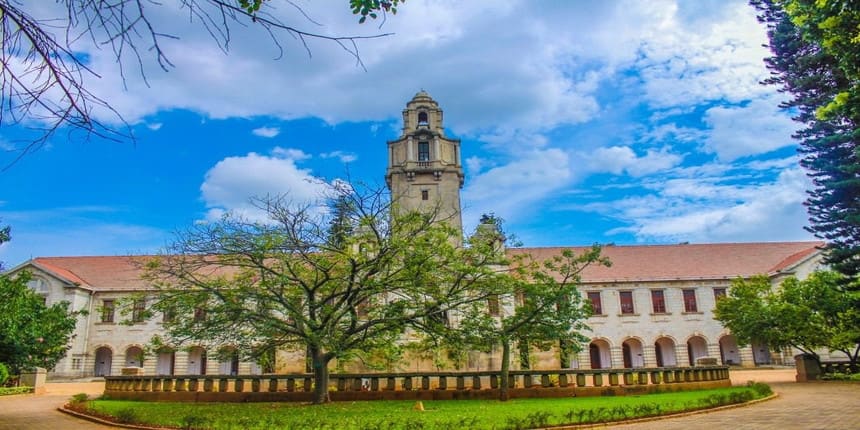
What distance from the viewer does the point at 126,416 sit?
11766mm

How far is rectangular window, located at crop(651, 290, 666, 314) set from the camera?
39.0 m

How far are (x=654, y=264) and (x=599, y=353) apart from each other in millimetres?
7604

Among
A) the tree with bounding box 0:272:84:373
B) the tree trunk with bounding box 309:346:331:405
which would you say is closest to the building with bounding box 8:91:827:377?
the tree with bounding box 0:272:84:373

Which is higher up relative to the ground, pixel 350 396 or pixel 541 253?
pixel 541 253

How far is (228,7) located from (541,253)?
40.4 m

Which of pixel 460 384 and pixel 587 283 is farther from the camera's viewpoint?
pixel 587 283

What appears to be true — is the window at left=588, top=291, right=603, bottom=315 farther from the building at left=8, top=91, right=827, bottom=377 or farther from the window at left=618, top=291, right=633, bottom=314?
the window at left=618, top=291, right=633, bottom=314

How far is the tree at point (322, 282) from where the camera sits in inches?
579

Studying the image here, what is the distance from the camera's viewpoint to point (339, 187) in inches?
615

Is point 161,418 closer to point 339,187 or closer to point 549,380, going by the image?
point 339,187

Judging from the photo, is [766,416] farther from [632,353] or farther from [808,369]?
[632,353]

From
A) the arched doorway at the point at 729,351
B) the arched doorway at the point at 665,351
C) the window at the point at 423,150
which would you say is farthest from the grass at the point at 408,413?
the arched doorway at the point at 729,351

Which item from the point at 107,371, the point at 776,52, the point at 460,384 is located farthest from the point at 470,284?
the point at 107,371

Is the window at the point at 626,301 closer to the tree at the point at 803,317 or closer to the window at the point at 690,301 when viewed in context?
the window at the point at 690,301
